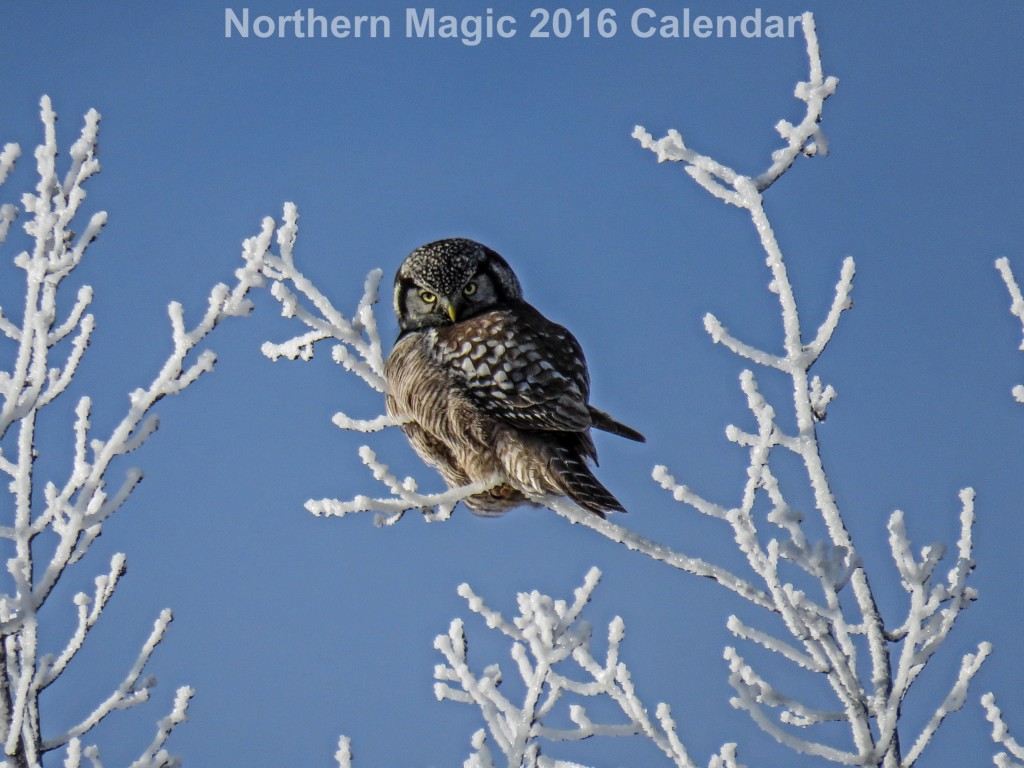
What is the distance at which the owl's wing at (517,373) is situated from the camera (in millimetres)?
4973

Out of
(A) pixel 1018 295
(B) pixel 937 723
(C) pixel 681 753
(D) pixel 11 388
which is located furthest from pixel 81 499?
(A) pixel 1018 295

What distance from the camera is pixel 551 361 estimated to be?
17.1 ft

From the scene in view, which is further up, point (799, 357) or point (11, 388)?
point (11, 388)

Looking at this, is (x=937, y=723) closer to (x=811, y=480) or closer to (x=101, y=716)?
(x=811, y=480)

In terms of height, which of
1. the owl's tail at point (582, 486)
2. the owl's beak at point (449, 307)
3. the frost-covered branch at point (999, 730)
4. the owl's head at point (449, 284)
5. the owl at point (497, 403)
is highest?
the owl's head at point (449, 284)

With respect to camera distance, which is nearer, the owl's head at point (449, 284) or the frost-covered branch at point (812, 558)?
the frost-covered branch at point (812, 558)

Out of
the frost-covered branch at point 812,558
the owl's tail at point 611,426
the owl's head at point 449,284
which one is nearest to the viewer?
the frost-covered branch at point 812,558

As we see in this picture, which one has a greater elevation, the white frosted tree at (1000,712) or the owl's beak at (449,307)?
the owl's beak at (449,307)

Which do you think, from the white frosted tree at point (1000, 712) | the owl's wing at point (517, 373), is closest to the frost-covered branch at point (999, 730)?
the white frosted tree at point (1000, 712)

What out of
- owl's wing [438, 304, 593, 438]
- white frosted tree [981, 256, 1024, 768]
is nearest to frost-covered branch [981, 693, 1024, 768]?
white frosted tree [981, 256, 1024, 768]

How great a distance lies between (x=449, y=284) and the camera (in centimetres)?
577

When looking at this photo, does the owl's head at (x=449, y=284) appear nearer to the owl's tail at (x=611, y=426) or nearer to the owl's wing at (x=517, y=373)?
the owl's wing at (x=517, y=373)

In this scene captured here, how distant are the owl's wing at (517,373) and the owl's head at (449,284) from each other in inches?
15.1

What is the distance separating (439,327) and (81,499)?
6.85 ft
